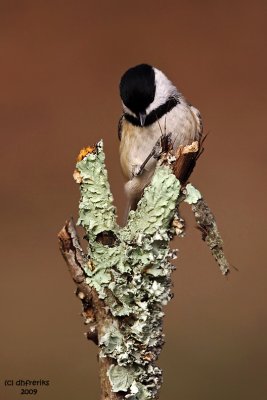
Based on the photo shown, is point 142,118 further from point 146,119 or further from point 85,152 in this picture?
point 85,152

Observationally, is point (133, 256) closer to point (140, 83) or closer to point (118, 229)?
point (118, 229)

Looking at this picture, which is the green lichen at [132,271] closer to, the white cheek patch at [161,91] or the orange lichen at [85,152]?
A: the orange lichen at [85,152]

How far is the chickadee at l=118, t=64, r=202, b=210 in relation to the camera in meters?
1.35

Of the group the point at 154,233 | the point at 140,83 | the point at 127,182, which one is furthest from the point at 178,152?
the point at 127,182

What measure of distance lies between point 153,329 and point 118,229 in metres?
0.13

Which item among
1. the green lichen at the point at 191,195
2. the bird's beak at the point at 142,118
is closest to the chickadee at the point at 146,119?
the bird's beak at the point at 142,118

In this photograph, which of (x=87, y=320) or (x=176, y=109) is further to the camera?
(x=176, y=109)

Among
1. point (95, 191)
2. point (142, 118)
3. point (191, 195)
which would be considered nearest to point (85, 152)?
point (95, 191)

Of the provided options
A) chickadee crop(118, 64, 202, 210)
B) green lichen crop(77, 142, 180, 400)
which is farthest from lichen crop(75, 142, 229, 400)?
chickadee crop(118, 64, 202, 210)

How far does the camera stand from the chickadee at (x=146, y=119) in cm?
135

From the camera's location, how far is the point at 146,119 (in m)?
1.40

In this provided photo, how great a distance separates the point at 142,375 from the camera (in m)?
0.79

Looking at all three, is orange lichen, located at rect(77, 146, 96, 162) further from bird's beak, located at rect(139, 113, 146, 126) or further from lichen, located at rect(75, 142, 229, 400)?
bird's beak, located at rect(139, 113, 146, 126)

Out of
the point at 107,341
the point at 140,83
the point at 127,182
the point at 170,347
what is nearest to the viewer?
the point at 107,341
